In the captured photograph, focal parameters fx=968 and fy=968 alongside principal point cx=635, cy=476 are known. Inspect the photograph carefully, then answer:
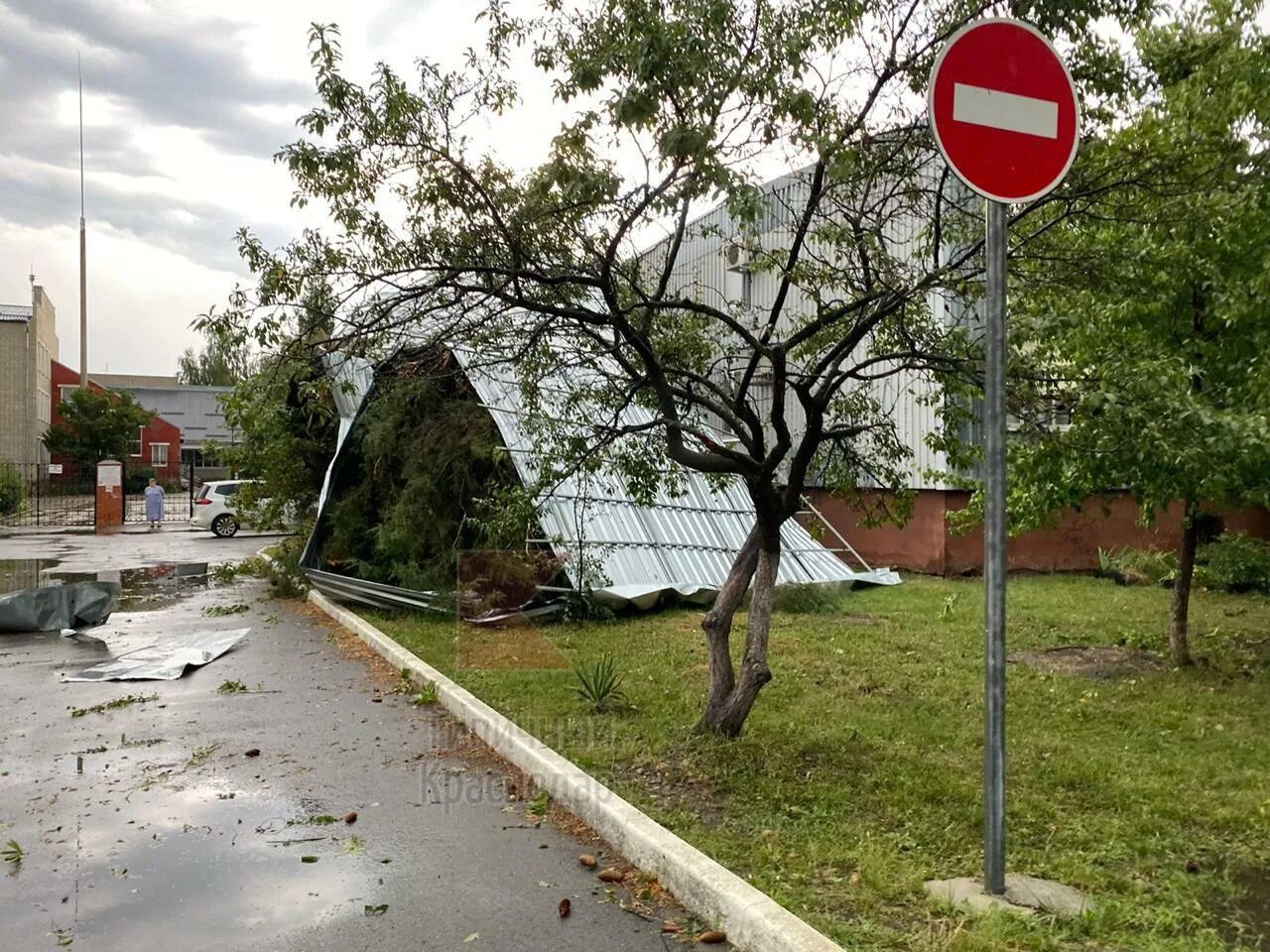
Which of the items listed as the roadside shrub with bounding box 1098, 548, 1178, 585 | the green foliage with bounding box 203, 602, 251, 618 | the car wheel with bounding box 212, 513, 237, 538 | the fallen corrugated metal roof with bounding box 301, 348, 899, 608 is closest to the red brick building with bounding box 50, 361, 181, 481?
the car wheel with bounding box 212, 513, 237, 538

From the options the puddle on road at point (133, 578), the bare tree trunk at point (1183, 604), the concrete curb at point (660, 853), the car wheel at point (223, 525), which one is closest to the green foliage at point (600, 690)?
the concrete curb at point (660, 853)

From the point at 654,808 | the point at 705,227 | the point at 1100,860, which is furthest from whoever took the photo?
the point at 705,227

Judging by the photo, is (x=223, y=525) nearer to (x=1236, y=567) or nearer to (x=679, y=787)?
(x=1236, y=567)

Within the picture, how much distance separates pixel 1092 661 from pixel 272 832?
24.3ft

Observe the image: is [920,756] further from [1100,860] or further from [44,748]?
[44,748]

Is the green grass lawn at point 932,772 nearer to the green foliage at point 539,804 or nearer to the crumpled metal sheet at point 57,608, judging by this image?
the green foliage at point 539,804

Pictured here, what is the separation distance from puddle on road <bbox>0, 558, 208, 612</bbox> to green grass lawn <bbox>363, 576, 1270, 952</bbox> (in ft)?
23.2

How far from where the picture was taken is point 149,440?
62.3 metres

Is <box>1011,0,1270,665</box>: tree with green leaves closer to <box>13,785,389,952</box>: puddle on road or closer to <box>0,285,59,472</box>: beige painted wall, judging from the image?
<box>13,785,389,952</box>: puddle on road

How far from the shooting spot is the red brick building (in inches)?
2245

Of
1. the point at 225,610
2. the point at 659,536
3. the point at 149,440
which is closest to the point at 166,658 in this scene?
the point at 225,610

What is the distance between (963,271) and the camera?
5773 millimetres

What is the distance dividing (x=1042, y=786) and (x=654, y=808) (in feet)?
7.48

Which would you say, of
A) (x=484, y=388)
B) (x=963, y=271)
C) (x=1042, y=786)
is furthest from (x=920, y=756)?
(x=484, y=388)
